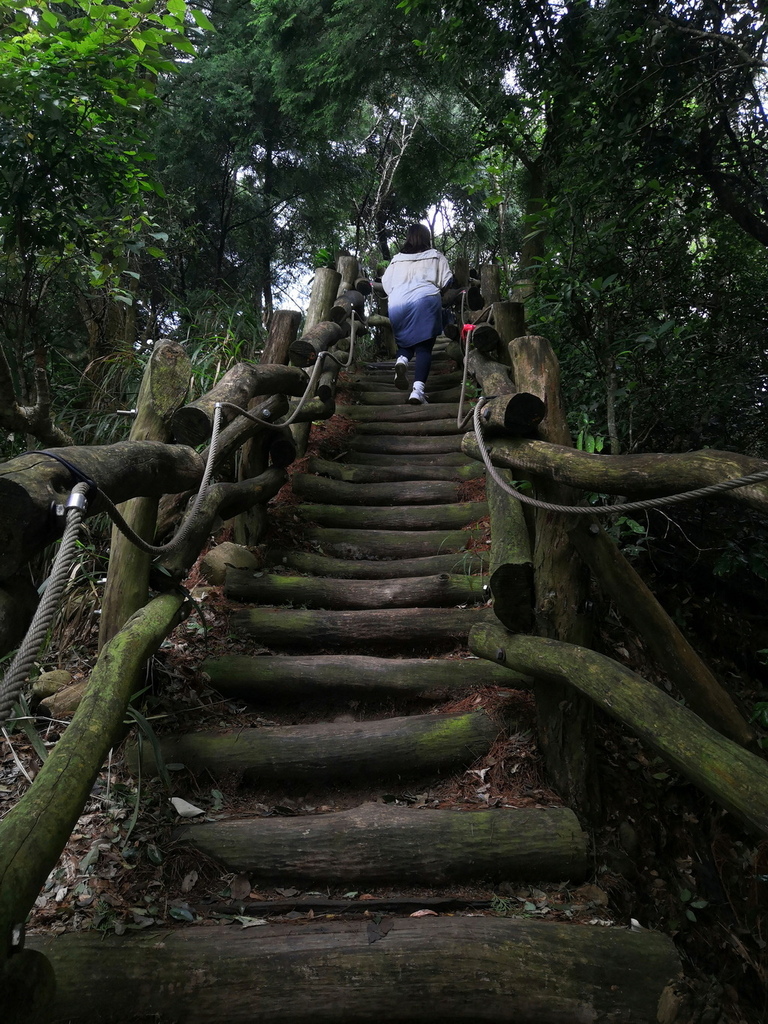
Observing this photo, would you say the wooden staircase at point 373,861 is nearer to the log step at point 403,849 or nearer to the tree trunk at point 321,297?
the log step at point 403,849

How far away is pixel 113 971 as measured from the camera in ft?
6.57

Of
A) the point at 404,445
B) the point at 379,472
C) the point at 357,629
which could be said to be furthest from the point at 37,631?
the point at 404,445

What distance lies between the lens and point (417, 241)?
7848mm

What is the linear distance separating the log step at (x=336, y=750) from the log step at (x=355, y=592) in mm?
1062

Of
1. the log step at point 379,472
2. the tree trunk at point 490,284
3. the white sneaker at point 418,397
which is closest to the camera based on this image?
the log step at point 379,472

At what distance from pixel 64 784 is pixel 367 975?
1105 mm

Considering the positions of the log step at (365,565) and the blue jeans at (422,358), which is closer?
the log step at (365,565)

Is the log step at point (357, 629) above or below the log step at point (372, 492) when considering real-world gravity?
below

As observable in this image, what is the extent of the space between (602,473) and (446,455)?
13.0ft

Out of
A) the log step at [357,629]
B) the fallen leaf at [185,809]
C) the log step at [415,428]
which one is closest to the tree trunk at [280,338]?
the log step at [415,428]

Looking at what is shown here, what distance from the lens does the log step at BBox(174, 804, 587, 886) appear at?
99.8 inches

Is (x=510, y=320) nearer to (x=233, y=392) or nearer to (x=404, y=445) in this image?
(x=404, y=445)

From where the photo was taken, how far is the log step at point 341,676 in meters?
3.47

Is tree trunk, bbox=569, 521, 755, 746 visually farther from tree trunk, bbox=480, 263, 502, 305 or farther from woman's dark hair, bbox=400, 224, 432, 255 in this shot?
tree trunk, bbox=480, 263, 502, 305
